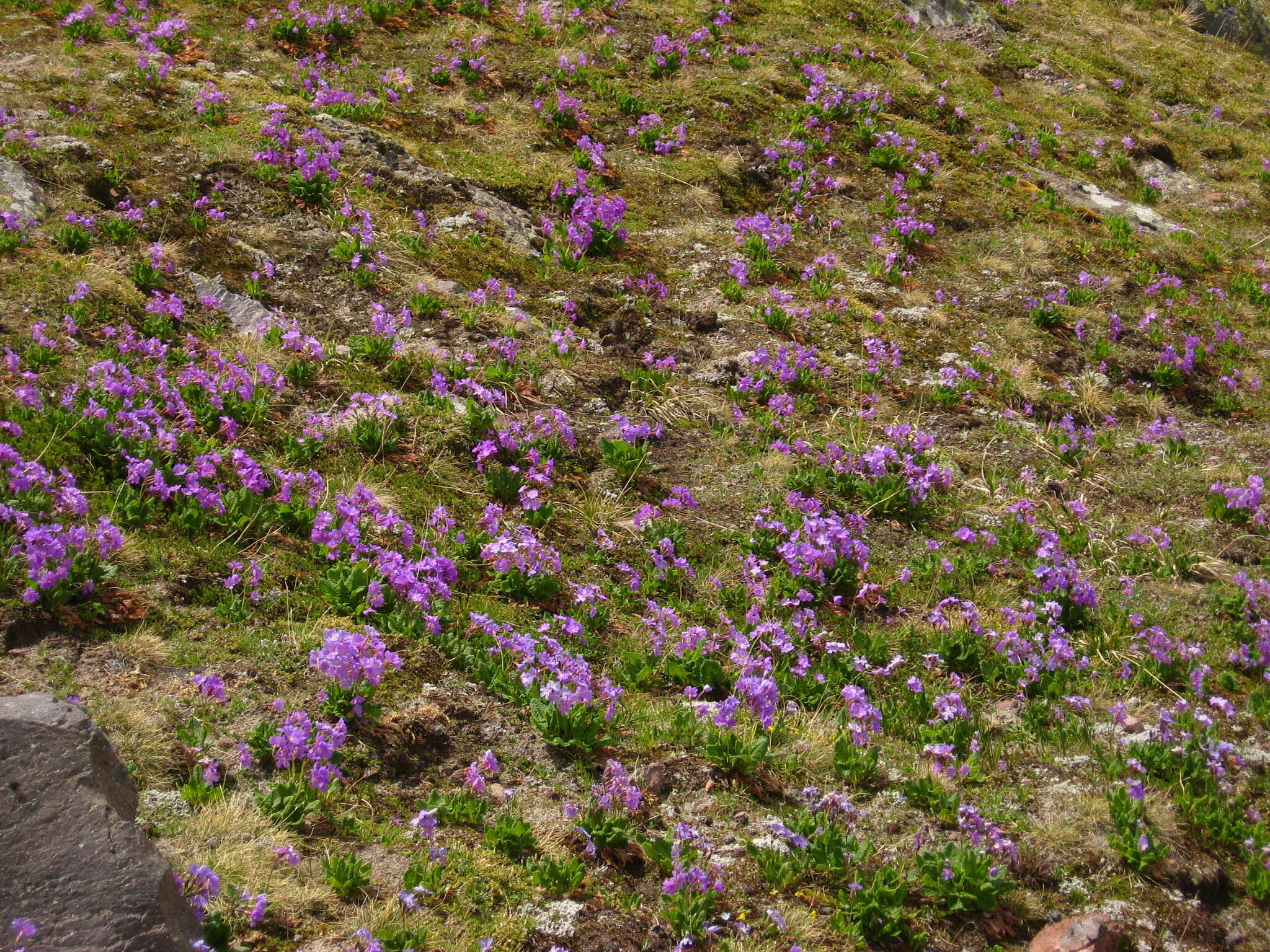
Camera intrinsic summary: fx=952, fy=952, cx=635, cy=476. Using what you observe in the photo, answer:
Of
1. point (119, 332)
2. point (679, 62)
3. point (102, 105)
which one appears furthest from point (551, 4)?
point (119, 332)

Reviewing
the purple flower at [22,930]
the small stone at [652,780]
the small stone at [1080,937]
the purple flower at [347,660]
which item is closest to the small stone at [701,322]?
the small stone at [652,780]

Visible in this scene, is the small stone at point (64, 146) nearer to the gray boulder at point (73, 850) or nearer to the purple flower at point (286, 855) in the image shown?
the gray boulder at point (73, 850)

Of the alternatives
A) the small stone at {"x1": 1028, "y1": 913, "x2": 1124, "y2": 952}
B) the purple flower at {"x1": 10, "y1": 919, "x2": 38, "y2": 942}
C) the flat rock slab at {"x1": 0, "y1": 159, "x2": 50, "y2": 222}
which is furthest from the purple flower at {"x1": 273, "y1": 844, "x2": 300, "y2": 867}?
Result: the flat rock slab at {"x1": 0, "y1": 159, "x2": 50, "y2": 222}

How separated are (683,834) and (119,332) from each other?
534 cm

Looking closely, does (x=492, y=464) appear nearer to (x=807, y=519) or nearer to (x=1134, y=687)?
(x=807, y=519)

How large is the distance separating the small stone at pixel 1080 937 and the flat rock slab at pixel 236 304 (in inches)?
261

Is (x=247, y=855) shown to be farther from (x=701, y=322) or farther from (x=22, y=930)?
(x=701, y=322)

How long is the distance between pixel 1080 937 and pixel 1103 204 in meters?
11.4

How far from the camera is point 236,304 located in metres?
7.79

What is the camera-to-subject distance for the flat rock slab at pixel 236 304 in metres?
7.62

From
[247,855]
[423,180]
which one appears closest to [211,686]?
[247,855]

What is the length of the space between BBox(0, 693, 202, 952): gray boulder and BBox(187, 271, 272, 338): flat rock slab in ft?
15.2

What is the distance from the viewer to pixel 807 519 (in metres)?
6.99

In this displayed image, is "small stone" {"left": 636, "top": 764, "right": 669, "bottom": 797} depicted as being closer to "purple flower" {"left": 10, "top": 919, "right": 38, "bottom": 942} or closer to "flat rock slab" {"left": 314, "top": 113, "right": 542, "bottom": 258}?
"purple flower" {"left": 10, "top": 919, "right": 38, "bottom": 942}
